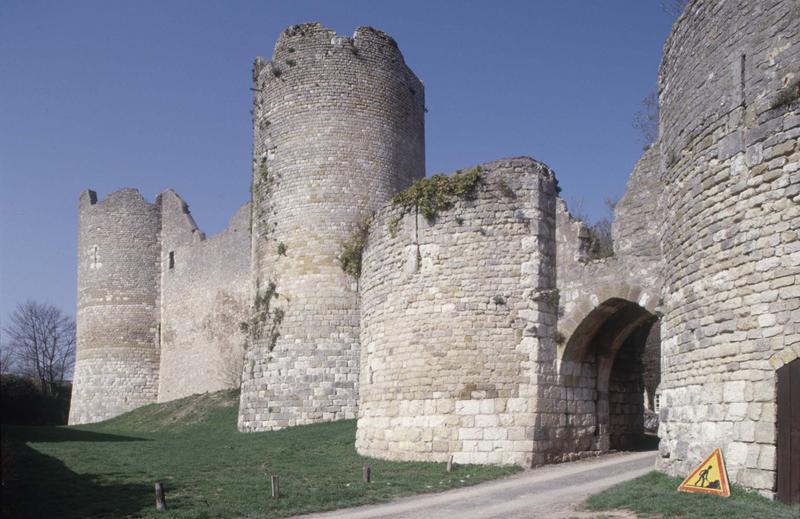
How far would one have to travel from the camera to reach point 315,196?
78.7 feet

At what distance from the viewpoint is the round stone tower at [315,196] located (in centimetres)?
2316

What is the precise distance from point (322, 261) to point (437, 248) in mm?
8025

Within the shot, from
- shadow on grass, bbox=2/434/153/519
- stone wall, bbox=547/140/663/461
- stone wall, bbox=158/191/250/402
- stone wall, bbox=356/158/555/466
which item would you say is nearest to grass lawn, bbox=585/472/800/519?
stone wall, bbox=356/158/555/466

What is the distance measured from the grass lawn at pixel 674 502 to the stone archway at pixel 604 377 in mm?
4055

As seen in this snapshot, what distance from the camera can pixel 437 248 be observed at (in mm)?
16094

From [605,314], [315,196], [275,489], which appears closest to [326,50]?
[315,196]

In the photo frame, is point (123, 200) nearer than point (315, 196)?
No

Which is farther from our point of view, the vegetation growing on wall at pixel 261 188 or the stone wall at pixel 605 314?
the vegetation growing on wall at pixel 261 188

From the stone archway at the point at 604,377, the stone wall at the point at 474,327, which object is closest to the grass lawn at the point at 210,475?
the stone wall at the point at 474,327

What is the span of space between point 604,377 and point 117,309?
88.4 feet

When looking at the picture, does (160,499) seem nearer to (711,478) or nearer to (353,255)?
(711,478)

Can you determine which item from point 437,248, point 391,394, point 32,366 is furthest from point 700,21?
point 32,366

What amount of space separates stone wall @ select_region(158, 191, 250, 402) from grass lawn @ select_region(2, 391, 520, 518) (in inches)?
392

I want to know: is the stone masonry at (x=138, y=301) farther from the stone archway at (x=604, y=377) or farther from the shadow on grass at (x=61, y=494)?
the stone archway at (x=604, y=377)
